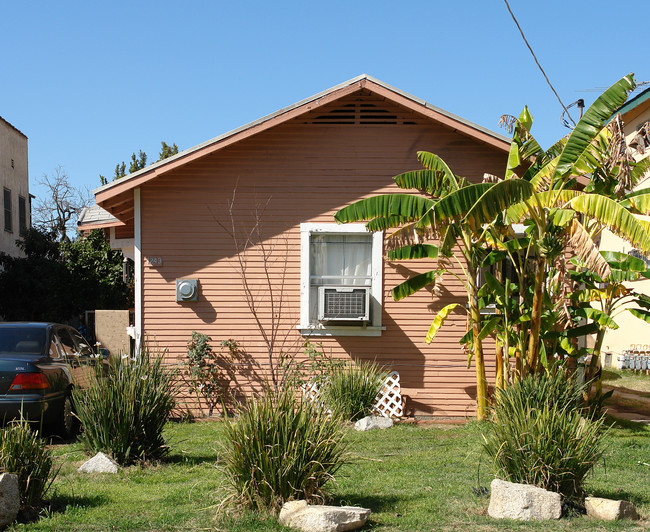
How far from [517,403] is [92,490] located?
3.84 meters

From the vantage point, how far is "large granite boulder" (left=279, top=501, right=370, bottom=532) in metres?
5.12

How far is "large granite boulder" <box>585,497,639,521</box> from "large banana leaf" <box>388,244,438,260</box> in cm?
543

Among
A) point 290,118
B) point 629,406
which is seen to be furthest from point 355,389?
point 629,406

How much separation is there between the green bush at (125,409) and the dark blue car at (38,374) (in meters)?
0.35

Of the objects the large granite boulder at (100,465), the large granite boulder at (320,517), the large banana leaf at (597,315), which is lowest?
the large granite boulder at (100,465)

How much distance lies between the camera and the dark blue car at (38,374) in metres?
8.47

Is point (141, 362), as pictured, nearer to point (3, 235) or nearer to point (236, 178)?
point (236, 178)

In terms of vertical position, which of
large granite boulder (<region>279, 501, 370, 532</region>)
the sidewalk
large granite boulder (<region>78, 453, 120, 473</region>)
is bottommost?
the sidewalk

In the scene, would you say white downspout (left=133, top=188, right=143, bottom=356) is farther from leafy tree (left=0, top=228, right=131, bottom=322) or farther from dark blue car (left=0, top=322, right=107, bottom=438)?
leafy tree (left=0, top=228, right=131, bottom=322)

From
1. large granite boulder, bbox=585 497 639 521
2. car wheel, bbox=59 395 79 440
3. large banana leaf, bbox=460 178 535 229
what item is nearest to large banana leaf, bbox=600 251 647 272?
large banana leaf, bbox=460 178 535 229

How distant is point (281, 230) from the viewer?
37.8ft

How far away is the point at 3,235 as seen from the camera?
2248 cm

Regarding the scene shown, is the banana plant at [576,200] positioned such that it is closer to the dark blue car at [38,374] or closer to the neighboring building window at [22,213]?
the dark blue car at [38,374]

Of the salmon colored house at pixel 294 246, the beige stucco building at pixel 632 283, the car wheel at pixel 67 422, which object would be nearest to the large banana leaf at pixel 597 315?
the salmon colored house at pixel 294 246
